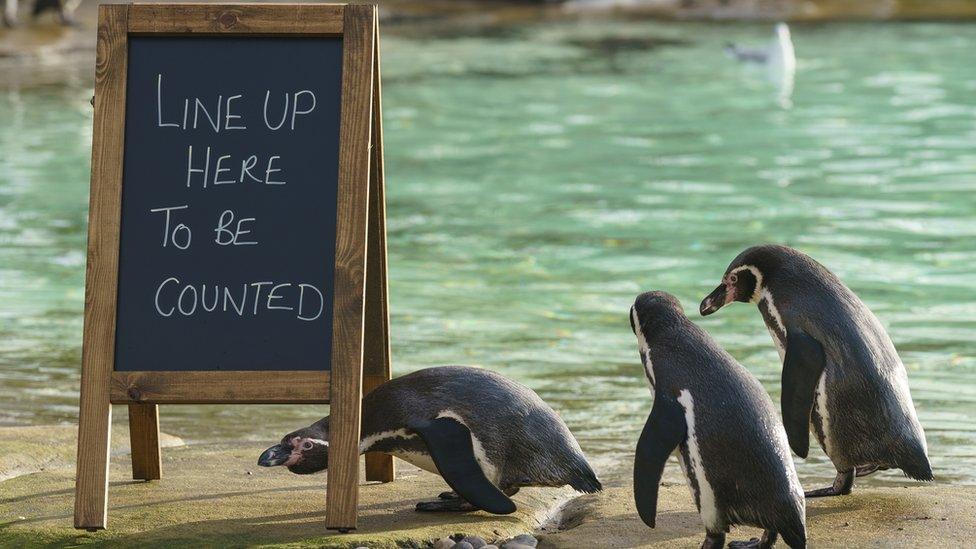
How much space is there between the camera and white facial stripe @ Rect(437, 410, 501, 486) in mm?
3682

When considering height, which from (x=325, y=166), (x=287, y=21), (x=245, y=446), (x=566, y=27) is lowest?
(x=245, y=446)

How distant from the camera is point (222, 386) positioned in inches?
144

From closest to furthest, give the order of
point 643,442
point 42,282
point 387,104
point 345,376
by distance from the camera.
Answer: point 643,442 < point 345,376 < point 42,282 < point 387,104

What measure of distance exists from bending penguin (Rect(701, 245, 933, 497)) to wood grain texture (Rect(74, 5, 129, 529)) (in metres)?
1.68

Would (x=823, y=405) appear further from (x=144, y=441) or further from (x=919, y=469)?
(x=144, y=441)

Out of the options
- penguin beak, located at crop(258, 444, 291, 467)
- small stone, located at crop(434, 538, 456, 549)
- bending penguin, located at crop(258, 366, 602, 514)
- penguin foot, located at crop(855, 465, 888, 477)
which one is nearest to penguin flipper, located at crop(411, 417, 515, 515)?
bending penguin, located at crop(258, 366, 602, 514)

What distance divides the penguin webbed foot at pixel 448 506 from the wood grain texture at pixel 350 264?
0.29 m

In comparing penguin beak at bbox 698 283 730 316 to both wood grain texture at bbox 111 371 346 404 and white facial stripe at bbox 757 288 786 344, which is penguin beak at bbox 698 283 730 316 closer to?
white facial stripe at bbox 757 288 786 344

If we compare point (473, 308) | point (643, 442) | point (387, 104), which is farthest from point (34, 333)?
point (387, 104)

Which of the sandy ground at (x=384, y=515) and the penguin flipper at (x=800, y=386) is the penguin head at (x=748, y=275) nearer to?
the penguin flipper at (x=800, y=386)

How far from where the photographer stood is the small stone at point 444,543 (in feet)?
11.5

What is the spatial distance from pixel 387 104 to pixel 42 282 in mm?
8511

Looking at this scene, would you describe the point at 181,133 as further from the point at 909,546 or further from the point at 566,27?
the point at 566,27

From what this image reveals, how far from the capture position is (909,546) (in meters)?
3.47
